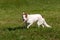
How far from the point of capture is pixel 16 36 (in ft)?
37.5

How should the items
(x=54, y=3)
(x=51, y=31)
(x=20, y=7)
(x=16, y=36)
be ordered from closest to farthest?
(x=16, y=36)
(x=51, y=31)
(x=20, y=7)
(x=54, y=3)

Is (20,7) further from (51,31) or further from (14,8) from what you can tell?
(51,31)

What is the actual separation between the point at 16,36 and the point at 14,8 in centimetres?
1744

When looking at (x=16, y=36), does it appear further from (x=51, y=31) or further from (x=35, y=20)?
(x=35, y=20)

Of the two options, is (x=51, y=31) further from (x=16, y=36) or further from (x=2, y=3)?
(x=2, y=3)

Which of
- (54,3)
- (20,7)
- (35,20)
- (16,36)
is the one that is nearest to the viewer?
(16,36)

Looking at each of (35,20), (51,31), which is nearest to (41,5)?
(35,20)

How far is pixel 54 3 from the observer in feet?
102

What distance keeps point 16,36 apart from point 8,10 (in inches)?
641

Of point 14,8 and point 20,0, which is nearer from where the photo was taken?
point 14,8

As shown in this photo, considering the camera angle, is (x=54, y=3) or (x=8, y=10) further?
(x=54, y=3)

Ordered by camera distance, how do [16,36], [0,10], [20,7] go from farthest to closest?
[20,7] → [0,10] → [16,36]

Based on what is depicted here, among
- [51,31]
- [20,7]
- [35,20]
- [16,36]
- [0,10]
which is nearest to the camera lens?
[16,36]

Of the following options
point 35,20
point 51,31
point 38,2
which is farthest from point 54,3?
point 51,31
